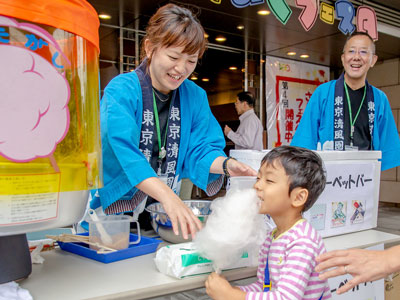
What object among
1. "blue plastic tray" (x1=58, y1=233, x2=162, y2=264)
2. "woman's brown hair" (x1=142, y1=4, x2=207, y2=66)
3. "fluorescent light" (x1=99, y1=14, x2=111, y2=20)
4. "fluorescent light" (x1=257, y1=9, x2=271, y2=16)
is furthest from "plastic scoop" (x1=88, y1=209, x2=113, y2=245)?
"fluorescent light" (x1=257, y1=9, x2=271, y2=16)

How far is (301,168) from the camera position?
1.11m

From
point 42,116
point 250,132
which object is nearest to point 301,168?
point 42,116

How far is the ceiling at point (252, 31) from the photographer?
4.24 m

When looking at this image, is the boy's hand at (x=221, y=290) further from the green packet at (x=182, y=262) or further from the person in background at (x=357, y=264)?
the person in background at (x=357, y=264)

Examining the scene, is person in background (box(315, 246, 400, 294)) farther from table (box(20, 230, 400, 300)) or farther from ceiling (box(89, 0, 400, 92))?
ceiling (box(89, 0, 400, 92))

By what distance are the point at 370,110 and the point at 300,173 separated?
184 centimetres

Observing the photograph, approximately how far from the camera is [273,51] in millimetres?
6203

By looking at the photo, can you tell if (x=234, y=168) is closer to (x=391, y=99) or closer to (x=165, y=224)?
(x=165, y=224)

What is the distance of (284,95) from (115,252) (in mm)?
5915

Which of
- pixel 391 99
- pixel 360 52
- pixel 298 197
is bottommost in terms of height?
pixel 298 197

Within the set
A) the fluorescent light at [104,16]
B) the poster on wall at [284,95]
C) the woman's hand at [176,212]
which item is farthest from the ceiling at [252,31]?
the woman's hand at [176,212]

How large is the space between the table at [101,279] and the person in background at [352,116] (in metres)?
1.74

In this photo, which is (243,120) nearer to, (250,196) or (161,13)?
(161,13)

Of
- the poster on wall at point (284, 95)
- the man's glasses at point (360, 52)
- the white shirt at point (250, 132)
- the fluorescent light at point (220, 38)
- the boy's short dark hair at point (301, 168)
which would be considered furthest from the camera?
the poster on wall at point (284, 95)
